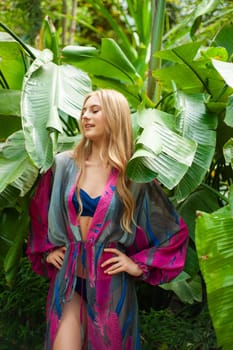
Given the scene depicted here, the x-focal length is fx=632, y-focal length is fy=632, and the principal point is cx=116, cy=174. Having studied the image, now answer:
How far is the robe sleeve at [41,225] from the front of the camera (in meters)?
2.58

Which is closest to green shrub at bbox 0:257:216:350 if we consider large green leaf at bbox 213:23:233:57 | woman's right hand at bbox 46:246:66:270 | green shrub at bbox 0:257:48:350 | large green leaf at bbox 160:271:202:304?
green shrub at bbox 0:257:48:350

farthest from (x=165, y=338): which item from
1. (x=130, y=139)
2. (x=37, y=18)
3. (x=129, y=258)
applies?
(x=37, y=18)

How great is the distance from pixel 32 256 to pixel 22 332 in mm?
914

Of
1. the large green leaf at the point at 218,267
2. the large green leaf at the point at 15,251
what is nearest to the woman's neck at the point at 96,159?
the large green leaf at the point at 218,267

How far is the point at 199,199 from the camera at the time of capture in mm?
3305

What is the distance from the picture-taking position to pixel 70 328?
93.7 inches

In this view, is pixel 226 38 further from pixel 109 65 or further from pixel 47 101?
pixel 47 101

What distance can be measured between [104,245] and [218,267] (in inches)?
17.8

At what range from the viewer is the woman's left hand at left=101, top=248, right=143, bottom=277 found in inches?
94.7

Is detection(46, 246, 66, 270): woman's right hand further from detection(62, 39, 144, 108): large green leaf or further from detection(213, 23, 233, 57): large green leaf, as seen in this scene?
detection(213, 23, 233, 57): large green leaf

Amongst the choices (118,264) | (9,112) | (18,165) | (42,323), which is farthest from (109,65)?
(42,323)

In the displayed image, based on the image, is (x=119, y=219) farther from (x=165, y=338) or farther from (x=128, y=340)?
(x=165, y=338)

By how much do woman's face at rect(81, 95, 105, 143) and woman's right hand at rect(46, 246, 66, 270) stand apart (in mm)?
455

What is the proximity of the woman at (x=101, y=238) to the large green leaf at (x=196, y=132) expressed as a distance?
206 millimetres
